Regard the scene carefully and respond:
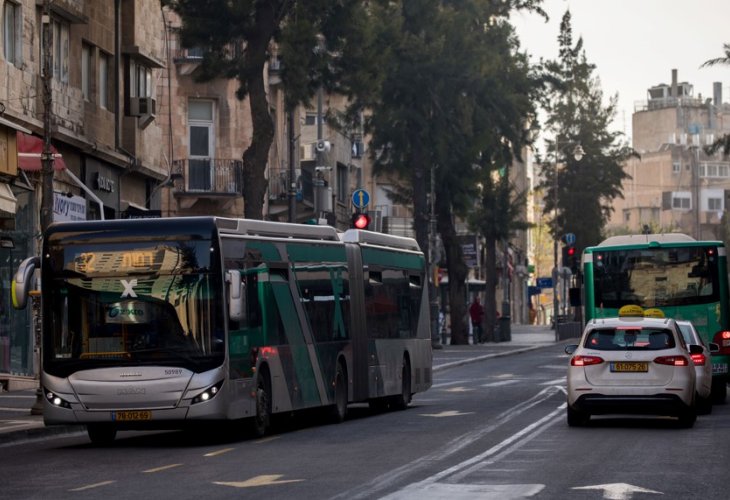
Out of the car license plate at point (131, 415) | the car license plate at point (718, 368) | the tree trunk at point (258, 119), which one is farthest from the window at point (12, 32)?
the car license plate at point (131, 415)

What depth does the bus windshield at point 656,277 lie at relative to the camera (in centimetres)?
3284

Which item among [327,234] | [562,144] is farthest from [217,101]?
[562,144]

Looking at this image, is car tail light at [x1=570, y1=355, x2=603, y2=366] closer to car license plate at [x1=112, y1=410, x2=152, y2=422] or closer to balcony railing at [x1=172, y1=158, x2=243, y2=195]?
car license plate at [x1=112, y1=410, x2=152, y2=422]

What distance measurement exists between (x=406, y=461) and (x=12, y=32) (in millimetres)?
19655

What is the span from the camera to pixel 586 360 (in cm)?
2455

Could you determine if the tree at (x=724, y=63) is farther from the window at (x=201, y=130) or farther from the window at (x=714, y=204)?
the window at (x=714, y=204)

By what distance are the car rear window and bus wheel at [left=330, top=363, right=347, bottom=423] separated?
4.32 meters

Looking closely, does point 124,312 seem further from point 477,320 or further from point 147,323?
point 477,320

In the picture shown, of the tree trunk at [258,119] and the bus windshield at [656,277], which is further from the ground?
the tree trunk at [258,119]

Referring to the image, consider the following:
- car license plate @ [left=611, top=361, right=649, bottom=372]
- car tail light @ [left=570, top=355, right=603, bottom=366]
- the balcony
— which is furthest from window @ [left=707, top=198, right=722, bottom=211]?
car license plate @ [left=611, top=361, right=649, bottom=372]

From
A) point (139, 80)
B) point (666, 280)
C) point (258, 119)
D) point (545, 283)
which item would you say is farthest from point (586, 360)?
point (545, 283)

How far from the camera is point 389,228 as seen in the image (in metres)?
97.6

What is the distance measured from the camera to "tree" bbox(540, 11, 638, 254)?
10450cm

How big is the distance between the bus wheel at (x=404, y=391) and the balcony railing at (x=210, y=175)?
25.0 metres
